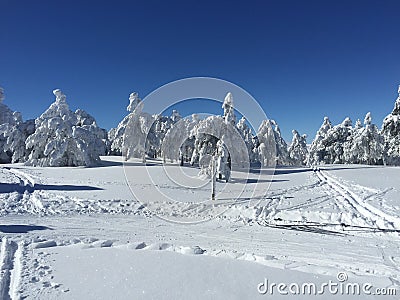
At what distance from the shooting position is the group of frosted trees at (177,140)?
103ft

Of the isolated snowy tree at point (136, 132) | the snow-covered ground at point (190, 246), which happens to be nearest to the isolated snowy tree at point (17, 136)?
the isolated snowy tree at point (136, 132)

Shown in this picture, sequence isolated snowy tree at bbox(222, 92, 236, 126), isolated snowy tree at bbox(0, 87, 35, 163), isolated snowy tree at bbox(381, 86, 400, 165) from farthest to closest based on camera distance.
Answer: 1. isolated snowy tree at bbox(0, 87, 35, 163)
2. isolated snowy tree at bbox(222, 92, 236, 126)
3. isolated snowy tree at bbox(381, 86, 400, 165)

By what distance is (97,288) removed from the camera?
4734mm

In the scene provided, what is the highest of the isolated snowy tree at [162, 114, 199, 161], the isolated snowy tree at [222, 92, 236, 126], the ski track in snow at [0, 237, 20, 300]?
the isolated snowy tree at [222, 92, 236, 126]

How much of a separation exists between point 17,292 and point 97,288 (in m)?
1.24

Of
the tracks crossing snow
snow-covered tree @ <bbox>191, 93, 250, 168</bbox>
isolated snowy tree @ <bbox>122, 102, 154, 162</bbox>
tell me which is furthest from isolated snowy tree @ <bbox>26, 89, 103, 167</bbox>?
the tracks crossing snow

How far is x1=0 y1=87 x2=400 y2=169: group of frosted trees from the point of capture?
3142 centimetres

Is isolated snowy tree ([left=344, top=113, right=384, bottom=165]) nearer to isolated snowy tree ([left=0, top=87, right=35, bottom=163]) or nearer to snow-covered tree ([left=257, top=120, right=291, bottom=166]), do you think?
snow-covered tree ([left=257, top=120, right=291, bottom=166])

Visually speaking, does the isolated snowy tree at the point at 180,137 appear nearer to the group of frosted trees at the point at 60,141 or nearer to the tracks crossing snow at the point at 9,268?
the group of frosted trees at the point at 60,141

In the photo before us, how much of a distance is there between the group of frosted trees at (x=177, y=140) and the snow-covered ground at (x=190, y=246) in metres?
4.85

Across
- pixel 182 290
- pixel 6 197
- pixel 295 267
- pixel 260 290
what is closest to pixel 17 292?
pixel 182 290

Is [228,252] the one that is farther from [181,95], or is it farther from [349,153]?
[349,153]

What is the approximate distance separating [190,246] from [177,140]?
24.3 m

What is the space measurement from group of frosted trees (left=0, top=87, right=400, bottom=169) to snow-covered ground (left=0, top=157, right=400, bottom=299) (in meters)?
4.85
